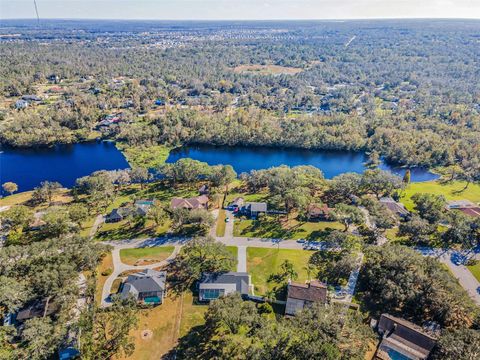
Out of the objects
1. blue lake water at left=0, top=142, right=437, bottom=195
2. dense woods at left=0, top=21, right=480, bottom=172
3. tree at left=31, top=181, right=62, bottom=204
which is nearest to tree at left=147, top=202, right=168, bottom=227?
tree at left=31, top=181, right=62, bottom=204

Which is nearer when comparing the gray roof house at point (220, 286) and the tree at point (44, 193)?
the gray roof house at point (220, 286)

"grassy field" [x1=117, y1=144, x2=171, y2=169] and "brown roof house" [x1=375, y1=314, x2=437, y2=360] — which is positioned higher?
"brown roof house" [x1=375, y1=314, x2=437, y2=360]

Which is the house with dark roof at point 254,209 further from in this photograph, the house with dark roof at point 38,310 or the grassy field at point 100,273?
the house with dark roof at point 38,310

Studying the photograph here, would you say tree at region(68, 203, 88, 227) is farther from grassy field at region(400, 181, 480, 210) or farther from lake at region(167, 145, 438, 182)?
grassy field at region(400, 181, 480, 210)

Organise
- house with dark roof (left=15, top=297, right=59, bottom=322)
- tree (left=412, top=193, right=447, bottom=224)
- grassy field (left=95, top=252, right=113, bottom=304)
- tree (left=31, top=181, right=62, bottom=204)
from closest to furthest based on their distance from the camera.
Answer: house with dark roof (left=15, top=297, right=59, bottom=322)
grassy field (left=95, top=252, right=113, bottom=304)
tree (left=412, top=193, right=447, bottom=224)
tree (left=31, top=181, right=62, bottom=204)

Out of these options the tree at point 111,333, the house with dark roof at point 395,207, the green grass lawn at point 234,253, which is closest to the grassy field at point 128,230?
the green grass lawn at point 234,253

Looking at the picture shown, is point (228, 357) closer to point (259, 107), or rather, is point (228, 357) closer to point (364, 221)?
point (364, 221)

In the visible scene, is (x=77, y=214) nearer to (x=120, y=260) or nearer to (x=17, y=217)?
(x=17, y=217)

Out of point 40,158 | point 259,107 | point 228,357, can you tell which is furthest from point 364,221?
point 259,107
